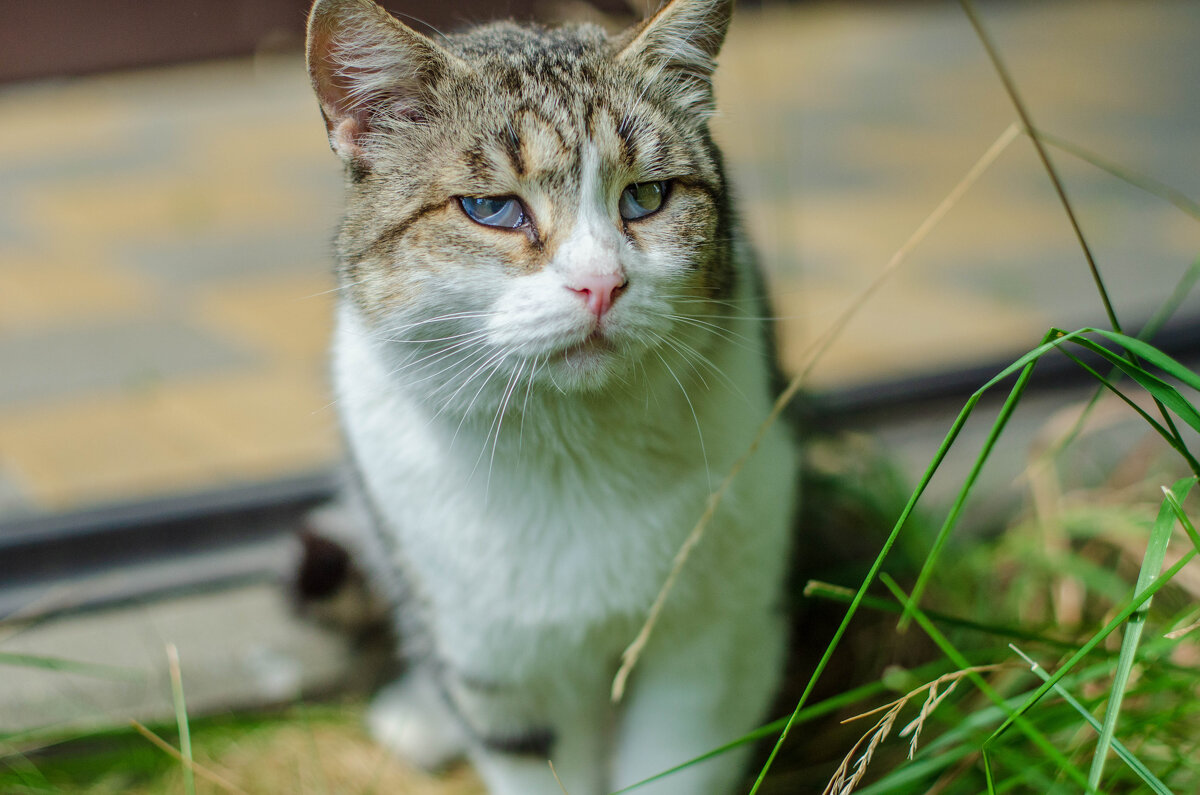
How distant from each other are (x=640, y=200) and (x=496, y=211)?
0.60 ft

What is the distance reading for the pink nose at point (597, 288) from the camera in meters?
1.00

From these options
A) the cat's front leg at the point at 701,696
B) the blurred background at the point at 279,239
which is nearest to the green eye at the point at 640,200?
the blurred background at the point at 279,239

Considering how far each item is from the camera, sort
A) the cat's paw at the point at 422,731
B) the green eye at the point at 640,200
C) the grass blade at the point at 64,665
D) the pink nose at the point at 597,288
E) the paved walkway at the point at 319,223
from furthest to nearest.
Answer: the paved walkway at the point at 319,223, the cat's paw at the point at 422,731, the grass blade at the point at 64,665, the green eye at the point at 640,200, the pink nose at the point at 597,288

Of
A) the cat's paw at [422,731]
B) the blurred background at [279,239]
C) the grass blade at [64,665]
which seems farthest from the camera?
the blurred background at [279,239]

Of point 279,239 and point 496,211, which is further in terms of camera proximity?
point 279,239

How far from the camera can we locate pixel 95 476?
7.19 feet

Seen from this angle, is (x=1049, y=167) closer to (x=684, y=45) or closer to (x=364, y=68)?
(x=684, y=45)

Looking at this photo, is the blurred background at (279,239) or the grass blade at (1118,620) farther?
the blurred background at (279,239)

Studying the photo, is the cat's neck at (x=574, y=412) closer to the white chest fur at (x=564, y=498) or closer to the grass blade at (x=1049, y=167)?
the white chest fur at (x=564, y=498)

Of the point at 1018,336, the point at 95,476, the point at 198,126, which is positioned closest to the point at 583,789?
the point at 95,476

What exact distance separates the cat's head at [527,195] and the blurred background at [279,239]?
20 centimetres

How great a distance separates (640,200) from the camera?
1162 millimetres

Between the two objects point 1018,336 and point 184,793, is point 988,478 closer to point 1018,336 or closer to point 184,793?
point 1018,336

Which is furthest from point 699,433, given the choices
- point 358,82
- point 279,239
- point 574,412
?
point 279,239
